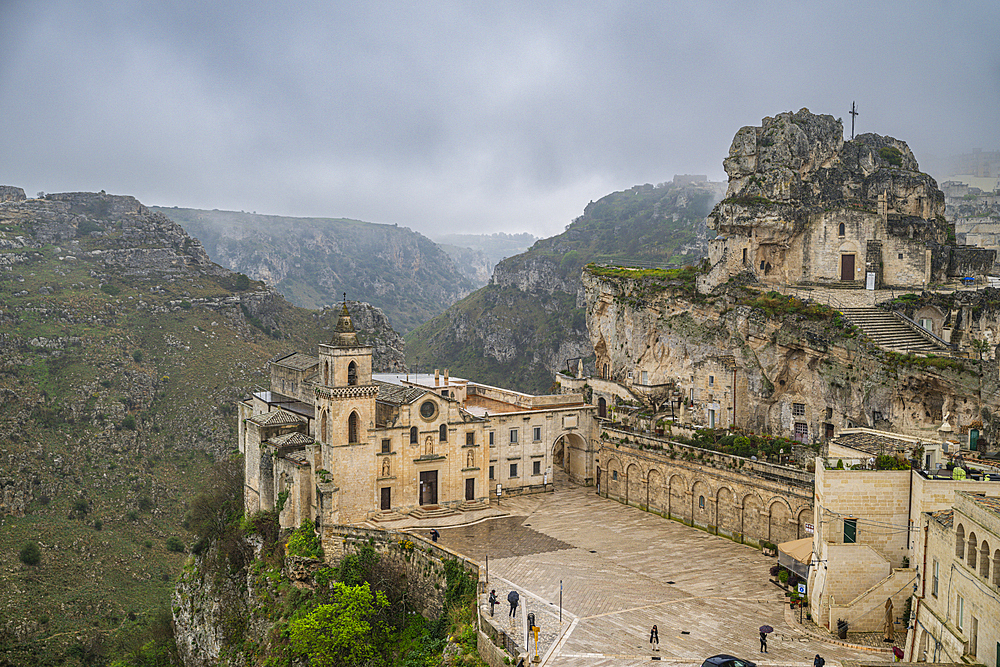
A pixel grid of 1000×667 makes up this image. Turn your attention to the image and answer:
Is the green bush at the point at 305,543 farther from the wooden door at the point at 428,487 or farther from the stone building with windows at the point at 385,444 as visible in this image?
the wooden door at the point at 428,487

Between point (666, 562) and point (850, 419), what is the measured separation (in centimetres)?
1472

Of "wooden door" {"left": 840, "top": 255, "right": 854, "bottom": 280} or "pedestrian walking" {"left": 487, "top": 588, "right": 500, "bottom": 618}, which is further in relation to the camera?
"wooden door" {"left": 840, "top": 255, "right": 854, "bottom": 280}

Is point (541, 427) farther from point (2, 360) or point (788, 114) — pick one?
point (2, 360)

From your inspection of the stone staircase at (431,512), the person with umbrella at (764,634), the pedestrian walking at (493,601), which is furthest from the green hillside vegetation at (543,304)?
the person with umbrella at (764,634)

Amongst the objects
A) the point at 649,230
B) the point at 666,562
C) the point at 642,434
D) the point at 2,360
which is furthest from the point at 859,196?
the point at 649,230

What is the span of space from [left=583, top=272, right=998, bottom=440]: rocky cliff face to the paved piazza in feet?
34.3

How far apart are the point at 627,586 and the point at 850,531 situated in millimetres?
10633

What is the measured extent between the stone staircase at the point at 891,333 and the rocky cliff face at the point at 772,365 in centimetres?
147

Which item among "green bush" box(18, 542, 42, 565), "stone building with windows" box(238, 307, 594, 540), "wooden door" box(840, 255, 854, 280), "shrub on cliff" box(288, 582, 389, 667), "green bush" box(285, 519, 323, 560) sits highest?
"wooden door" box(840, 255, 854, 280)

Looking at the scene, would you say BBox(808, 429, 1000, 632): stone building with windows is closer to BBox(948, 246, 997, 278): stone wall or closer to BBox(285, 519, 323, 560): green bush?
BBox(948, 246, 997, 278): stone wall

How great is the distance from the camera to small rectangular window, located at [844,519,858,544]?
104 ft

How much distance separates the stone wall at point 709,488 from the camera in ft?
140

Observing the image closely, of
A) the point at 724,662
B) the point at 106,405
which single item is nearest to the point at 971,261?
the point at 724,662

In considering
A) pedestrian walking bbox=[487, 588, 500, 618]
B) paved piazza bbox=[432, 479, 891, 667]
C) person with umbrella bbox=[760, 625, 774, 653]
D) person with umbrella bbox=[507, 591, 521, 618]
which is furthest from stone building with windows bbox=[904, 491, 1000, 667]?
pedestrian walking bbox=[487, 588, 500, 618]
